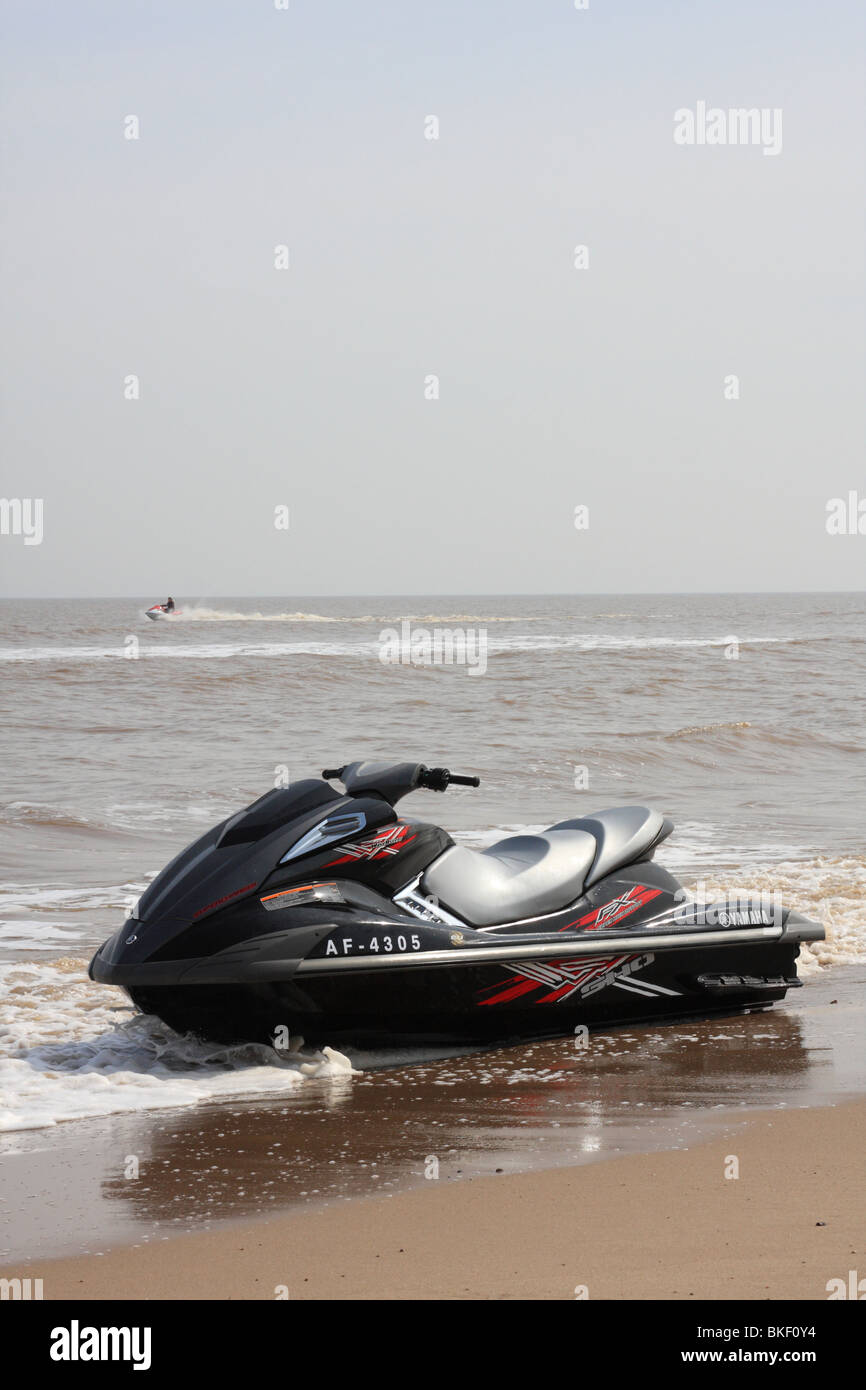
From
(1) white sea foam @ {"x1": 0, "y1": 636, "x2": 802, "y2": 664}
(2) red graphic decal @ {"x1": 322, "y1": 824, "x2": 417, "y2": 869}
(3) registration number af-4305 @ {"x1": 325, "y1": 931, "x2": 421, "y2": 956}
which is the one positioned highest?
(1) white sea foam @ {"x1": 0, "y1": 636, "x2": 802, "y2": 664}

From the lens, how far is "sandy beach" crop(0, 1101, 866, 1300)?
2.65 meters

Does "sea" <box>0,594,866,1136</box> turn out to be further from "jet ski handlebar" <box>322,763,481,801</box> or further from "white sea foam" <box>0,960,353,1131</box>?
"jet ski handlebar" <box>322,763,481,801</box>

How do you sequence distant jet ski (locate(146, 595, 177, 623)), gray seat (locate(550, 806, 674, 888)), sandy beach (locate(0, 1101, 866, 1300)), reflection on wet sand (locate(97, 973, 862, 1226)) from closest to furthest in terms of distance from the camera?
sandy beach (locate(0, 1101, 866, 1300))
reflection on wet sand (locate(97, 973, 862, 1226))
gray seat (locate(550, 806, 674, 888))
distant jet ski (locate(146, 595, 177, 623))

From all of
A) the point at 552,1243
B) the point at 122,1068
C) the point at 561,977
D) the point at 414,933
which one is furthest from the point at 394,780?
the point at 552,1243

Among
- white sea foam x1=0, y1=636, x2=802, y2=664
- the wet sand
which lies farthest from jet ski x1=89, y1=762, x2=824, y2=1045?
white sea foam x1=0, y1=636, x2=802, y2=664

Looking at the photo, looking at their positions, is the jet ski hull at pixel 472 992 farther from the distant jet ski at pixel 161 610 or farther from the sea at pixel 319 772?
the distant jet ski at pixel 161 610

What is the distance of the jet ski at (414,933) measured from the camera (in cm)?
423

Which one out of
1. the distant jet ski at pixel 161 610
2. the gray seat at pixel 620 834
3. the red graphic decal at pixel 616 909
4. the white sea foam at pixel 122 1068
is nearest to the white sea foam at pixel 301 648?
the distant jet ski at pixel 161 610

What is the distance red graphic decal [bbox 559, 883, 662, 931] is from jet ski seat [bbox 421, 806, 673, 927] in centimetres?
8

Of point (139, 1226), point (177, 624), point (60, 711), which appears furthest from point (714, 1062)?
point (177, 624)

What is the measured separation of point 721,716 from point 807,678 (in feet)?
28.0

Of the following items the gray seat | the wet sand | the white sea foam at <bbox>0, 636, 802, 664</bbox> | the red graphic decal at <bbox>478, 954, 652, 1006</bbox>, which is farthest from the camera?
the white sea foam at <bbox>0, 636, 802, 664</bbox>

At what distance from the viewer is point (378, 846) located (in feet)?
14.8
